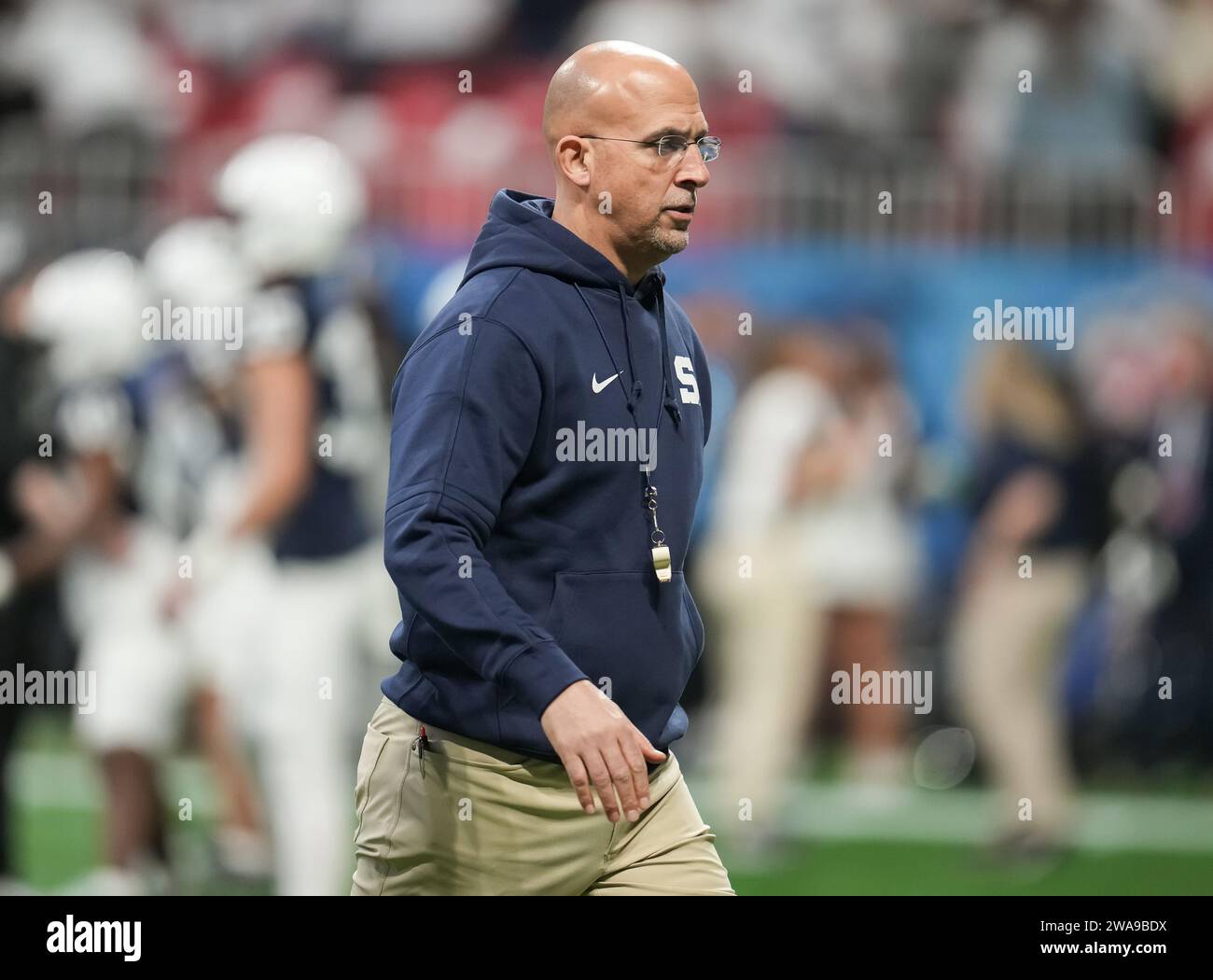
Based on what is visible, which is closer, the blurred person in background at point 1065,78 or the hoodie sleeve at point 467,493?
the hoodie sleeve at point 467,493

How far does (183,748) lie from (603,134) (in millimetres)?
4820

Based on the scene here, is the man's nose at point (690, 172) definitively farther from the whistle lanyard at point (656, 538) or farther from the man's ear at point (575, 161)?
the whistle lanyard at point (656, 538)

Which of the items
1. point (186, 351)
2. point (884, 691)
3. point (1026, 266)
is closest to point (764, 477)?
point (884, 691)

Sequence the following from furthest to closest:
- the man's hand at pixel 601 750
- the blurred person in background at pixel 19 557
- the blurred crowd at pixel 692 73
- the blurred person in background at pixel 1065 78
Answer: the blurred person in background at pixel 1065 78 < the blurred crowd at pixel 692 73 < the blurred person in background at pixel 19 557 < the man's hand at pixel 601 750

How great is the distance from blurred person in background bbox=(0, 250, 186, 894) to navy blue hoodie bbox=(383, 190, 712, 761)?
3.21 metres

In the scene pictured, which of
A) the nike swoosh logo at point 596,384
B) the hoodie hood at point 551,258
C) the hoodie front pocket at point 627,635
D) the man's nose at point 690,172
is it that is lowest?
the hoodie front pocket at point 627,635

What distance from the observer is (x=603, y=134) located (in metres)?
2.89

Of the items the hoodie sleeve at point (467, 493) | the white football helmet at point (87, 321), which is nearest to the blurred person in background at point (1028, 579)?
the white football helmet at point (87, 321)

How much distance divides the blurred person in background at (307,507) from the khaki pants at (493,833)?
8.14 feet

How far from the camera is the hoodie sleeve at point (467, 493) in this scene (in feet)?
8.25

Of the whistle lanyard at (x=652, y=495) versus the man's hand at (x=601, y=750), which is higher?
the whistle lanyard at (x=652, y=495)

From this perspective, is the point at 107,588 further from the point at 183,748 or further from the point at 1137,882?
the point at 1137,882

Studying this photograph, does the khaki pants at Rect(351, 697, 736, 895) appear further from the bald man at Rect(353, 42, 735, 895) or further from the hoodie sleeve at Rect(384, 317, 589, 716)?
the hoodie sleeve at Rect(384, 317, 589, 716)

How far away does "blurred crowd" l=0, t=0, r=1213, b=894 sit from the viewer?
5543mm
